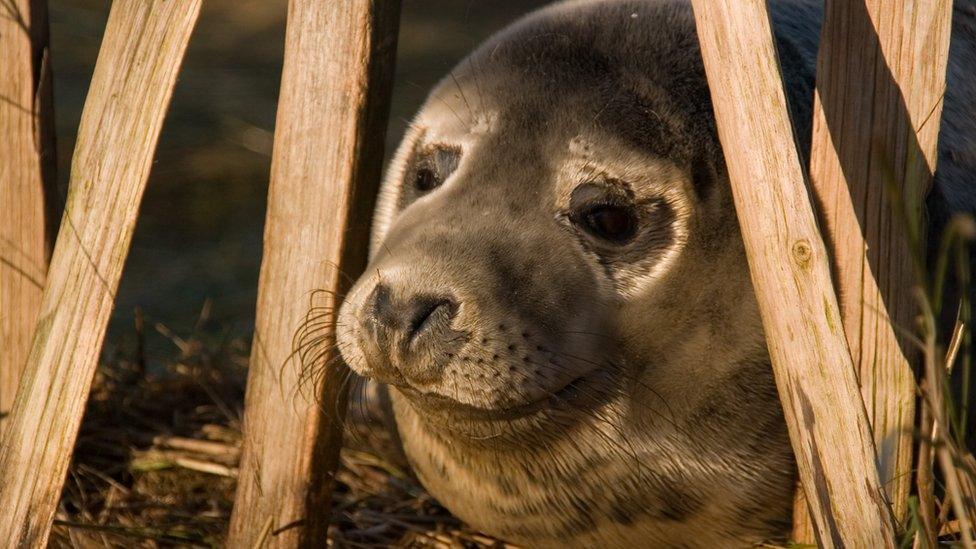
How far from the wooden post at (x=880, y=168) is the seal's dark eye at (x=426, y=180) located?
3.24 feet

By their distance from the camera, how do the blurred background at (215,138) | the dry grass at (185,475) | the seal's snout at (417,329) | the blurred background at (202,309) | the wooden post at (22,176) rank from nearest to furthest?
the seal's snout at (417,329)
the wooden post at (22,176)
the dry grass at (185,475)
the blurred background at (202,309)
the blurred background at (215,138)

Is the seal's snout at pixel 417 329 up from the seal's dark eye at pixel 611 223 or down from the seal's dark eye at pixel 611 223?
down

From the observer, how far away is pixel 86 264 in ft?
9.00

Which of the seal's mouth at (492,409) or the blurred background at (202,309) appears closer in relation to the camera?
the seal's mouth at (492,409)

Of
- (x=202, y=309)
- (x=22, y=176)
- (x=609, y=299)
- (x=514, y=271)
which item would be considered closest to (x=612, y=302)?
(x=609, y=299)

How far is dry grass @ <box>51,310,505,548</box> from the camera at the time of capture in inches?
128

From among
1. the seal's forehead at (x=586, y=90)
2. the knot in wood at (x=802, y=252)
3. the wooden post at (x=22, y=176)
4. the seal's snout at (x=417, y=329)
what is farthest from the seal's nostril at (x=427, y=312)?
the wooden post at (x=22, y=176)

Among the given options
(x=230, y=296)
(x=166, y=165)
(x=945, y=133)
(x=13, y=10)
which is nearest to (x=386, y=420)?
(x=13, y=10)

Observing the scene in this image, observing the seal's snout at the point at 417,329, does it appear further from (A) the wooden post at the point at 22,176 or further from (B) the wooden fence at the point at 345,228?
(A) the wooden post at the point at 22,176

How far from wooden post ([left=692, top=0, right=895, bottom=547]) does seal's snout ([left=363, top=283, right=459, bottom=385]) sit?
24.4 inches

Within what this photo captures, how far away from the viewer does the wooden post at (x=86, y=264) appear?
2697mm

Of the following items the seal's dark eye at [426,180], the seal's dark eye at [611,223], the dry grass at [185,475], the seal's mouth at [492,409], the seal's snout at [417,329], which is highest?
the seal's dark eye at [426,180]

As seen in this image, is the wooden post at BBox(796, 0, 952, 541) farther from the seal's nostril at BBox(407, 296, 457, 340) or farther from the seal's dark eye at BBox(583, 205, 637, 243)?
the seal's nostril at BBox(407, 296, 457, 340)

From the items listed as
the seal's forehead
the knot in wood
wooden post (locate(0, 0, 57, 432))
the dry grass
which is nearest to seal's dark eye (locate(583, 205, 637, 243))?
the seal's forehead
